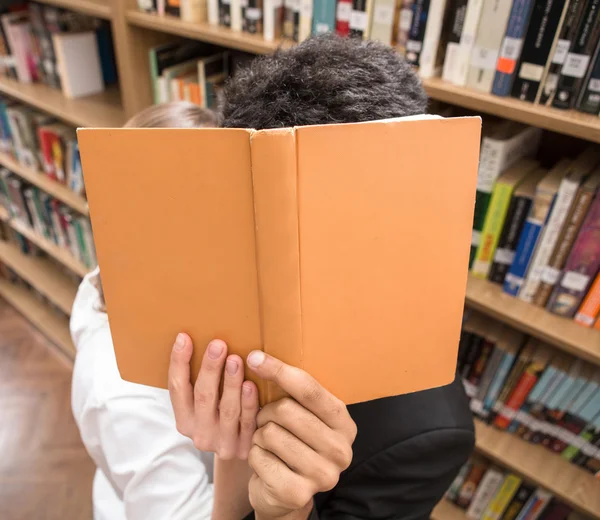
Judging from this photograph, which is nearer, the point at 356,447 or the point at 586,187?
the point at 356,447

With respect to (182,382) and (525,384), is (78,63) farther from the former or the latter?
(525,384)

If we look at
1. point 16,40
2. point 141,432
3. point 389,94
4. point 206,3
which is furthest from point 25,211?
point 389,94

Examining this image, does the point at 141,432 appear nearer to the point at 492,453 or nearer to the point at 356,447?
the point at 356,447

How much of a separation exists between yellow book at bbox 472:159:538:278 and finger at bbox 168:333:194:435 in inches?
32.0

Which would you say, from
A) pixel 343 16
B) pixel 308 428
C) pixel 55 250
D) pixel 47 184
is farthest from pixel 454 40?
pixel 55 250

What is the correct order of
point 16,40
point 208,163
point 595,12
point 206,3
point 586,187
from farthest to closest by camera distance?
point 16,40
point 206,3
point 586,187
point 595,12
point 208,163

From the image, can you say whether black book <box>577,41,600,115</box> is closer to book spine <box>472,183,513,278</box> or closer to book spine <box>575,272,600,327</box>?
book spine <box>472,183,513,278</box>

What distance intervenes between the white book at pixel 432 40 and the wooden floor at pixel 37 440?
6.28 ft

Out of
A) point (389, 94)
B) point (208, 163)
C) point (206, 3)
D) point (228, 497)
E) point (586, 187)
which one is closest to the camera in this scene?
point (208, 163)

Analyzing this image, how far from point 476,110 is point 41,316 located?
2.43 meters

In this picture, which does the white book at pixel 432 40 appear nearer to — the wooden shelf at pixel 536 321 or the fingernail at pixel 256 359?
the wooden shelf at pixel 536 321

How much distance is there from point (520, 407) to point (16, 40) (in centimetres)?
222

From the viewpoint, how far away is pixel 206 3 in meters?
1.30

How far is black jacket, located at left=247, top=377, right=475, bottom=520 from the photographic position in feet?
2.36
